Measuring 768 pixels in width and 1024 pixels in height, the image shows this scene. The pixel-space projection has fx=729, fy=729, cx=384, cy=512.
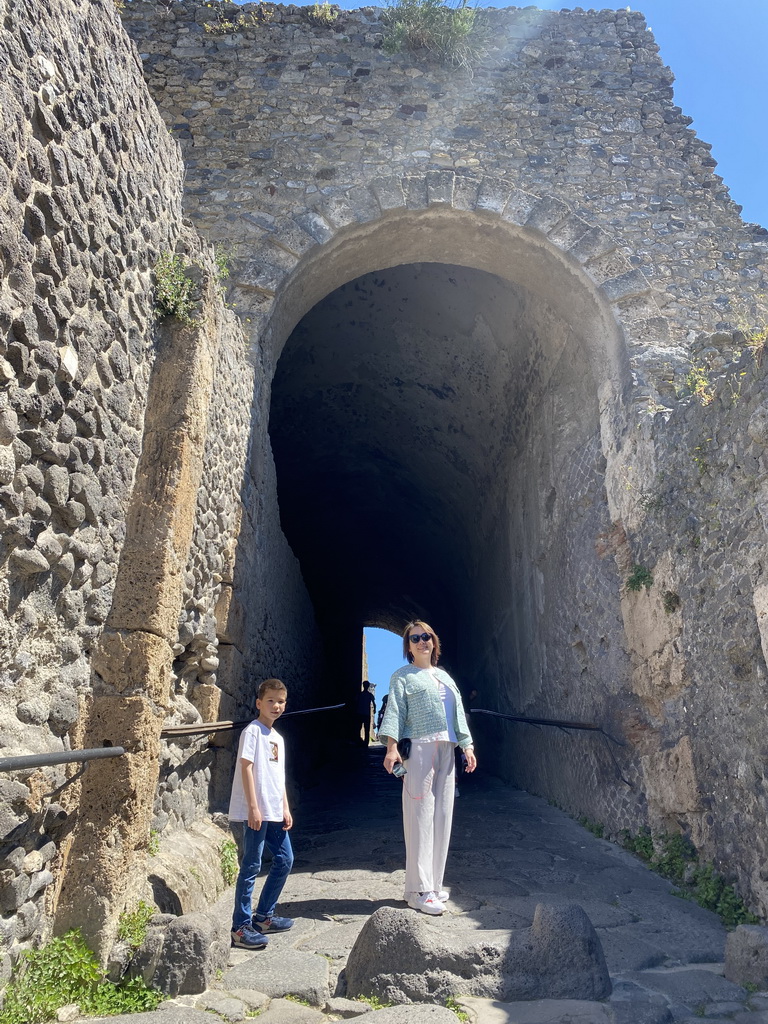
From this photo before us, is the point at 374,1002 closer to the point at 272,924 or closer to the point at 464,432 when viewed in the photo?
the point at 272,924

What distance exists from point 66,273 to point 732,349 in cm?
441

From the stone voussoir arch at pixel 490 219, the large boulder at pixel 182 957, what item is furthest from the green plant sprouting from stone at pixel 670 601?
the large boulder at pixel 182 957

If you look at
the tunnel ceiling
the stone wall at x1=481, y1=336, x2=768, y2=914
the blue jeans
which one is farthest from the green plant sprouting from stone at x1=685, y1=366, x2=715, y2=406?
the blue jeans

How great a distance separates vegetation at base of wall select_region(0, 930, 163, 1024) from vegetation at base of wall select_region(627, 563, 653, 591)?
3.62 m

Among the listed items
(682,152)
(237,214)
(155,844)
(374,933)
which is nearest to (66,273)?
(155,844)

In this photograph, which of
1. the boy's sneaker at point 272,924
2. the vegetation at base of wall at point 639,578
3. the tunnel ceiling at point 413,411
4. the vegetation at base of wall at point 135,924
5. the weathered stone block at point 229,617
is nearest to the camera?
the vegetation at base of wall at point 135,924

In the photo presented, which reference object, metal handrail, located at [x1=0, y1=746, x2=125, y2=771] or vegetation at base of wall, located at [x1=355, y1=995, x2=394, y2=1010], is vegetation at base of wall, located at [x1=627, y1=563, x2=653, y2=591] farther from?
metal handrail, located at [x1=0, y1=746, x2=125, y2=771]

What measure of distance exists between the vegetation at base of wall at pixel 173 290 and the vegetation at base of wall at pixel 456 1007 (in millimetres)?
3284

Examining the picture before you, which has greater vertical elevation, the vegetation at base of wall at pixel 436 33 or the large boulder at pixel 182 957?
the vegetation at base of wall at pixel 436 33

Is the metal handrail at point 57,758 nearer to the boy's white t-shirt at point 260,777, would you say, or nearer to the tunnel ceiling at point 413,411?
the boy's white t-shirt at point 260,777

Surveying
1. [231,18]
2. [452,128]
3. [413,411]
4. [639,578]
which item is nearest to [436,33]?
[452,128]

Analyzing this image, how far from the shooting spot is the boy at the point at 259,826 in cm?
299

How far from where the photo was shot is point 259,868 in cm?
309

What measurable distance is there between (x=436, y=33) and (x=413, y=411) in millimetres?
4362
